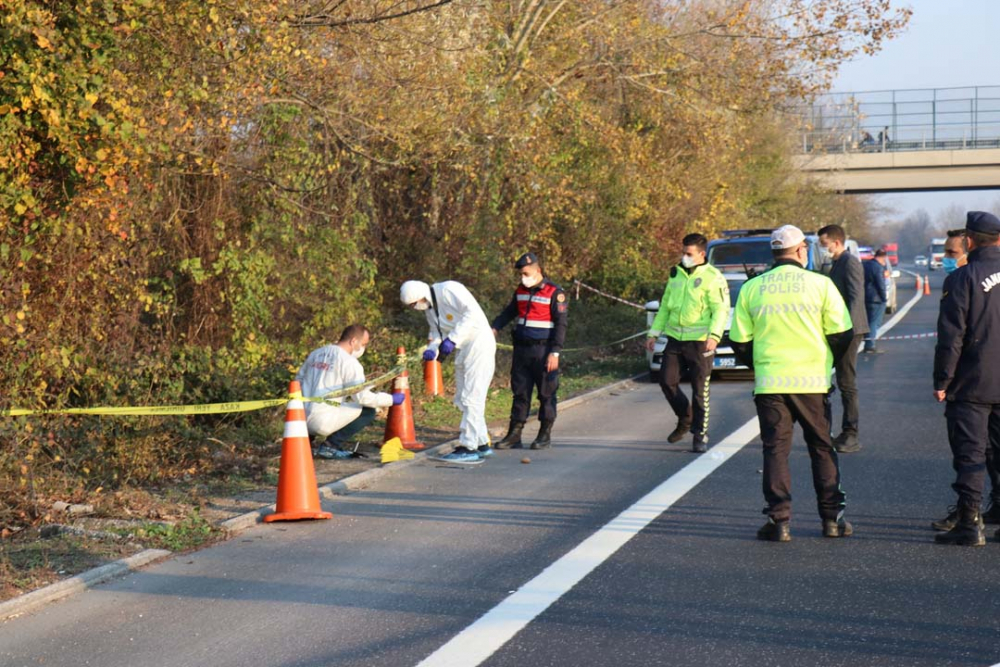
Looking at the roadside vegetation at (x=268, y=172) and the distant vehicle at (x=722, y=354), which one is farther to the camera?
the distant vehicle at (x=722, y=354)

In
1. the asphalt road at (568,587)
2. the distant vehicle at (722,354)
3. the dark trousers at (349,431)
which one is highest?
the distant vehicle at (722,354)

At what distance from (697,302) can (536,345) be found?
1.57 metres

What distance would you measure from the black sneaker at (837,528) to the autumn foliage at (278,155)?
5.58 m

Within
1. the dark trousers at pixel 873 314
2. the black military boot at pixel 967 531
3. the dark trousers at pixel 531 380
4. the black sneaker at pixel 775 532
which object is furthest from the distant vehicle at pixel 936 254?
the black sneaker at pixel 775 532

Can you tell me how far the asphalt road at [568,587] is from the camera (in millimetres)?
5791

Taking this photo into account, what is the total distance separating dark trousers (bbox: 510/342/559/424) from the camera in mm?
12133

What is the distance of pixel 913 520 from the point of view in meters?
8.47

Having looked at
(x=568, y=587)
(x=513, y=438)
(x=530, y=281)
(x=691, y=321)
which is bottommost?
(x=568, y=587)

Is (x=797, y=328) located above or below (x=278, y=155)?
below

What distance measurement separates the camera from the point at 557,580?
23.0 feet

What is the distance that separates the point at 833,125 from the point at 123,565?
1932 inches

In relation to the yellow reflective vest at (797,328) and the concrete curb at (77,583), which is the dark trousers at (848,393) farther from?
the concrete curb at (77,583)

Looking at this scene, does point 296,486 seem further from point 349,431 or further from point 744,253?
point 744,253

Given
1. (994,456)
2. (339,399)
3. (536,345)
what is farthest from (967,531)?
(339,399)
